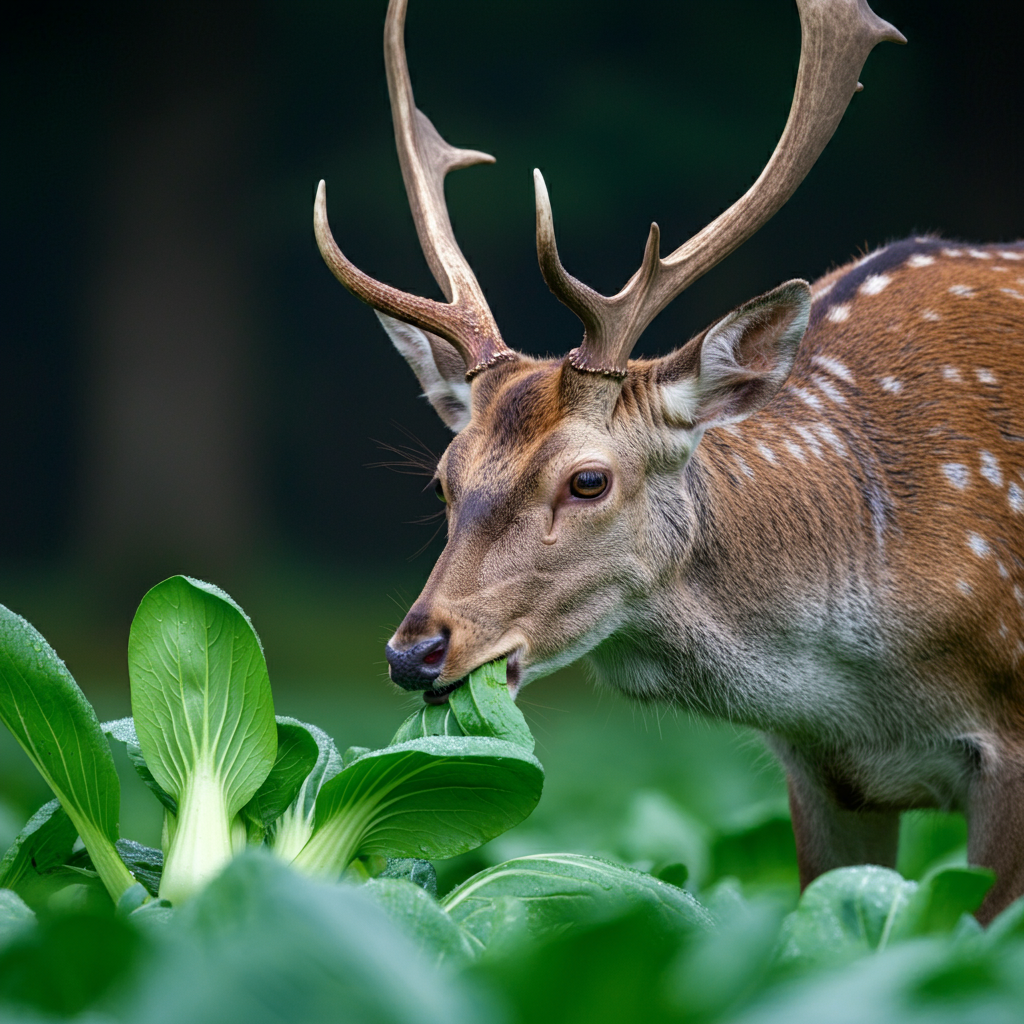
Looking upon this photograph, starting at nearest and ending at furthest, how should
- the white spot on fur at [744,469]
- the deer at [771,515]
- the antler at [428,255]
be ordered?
the deer at [771,515] < the antler at [428,255] < the white spot on fur at [744,469]

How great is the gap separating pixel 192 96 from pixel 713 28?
3.36 meters

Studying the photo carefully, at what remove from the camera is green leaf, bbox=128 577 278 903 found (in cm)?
188

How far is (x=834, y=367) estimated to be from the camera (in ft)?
10.9

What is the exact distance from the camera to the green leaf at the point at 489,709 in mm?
2135

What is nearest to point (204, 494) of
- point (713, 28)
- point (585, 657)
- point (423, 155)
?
point (713, 28)

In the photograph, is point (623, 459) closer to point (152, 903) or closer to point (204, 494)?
point (152, 903)

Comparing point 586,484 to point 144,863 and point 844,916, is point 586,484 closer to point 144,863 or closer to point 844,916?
point 144,863

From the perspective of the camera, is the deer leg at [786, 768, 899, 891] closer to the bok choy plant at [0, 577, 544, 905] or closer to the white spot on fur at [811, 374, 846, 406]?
the white spot on fur at [811, 374, 846, 406]

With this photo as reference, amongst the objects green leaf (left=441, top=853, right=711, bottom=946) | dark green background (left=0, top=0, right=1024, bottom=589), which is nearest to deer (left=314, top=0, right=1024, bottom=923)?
green leaf (left=441, top=853, right=711, bottom=946)

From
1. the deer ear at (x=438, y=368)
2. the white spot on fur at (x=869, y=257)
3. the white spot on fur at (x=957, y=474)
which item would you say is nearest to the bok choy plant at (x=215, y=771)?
the deer ear at (x=438, y=368)

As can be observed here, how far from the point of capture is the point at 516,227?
8.48m

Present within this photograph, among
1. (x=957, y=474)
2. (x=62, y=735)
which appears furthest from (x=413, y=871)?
(x=957, y=474)

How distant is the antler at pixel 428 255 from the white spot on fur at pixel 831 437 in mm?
755

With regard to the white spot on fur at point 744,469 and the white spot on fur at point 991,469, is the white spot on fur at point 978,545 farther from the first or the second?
the white spot on fur at point 744,469
